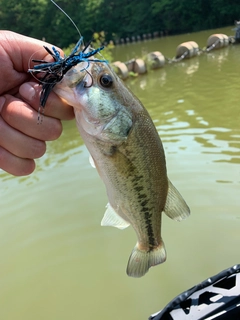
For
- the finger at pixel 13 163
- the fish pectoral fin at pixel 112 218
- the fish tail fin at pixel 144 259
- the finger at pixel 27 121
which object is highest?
the finger at pixel 27 121

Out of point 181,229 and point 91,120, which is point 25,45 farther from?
point 181,229

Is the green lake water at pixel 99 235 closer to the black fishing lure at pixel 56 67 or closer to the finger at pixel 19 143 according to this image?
the finger at pixel 19 143

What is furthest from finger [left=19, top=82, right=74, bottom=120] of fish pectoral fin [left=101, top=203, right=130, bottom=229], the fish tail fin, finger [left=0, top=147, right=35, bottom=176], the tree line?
the tree line

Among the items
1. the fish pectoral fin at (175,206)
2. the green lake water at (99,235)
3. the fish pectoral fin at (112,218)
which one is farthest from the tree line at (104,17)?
the fish pectoral fin at (112,218)

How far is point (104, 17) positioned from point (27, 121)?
132 feet

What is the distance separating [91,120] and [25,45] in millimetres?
575

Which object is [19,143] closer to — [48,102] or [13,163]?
[13,163]

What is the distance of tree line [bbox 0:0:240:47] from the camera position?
109 feet

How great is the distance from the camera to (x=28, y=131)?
5.94 feet

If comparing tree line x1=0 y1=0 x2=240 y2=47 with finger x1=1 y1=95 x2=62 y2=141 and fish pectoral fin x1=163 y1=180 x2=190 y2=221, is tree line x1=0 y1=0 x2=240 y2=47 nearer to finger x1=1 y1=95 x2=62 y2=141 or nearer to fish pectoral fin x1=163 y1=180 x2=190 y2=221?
fish pectoral fin x1=163 y1=180 x2=190 y2=221

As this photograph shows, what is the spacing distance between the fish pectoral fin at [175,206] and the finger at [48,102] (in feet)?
2.25

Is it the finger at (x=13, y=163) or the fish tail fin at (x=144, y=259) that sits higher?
the finger at (x=13, y=163)

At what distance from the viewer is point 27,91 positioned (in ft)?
5.71

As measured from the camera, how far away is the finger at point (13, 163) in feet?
6.34
